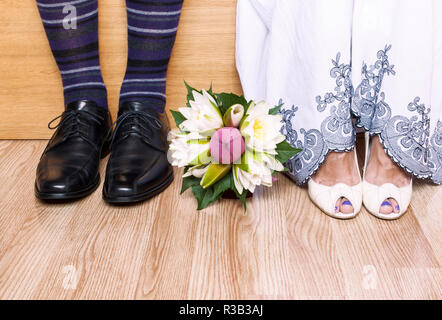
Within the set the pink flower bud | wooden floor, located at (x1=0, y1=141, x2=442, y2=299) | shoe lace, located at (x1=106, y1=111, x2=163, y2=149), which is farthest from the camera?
shoe lace, located at (x1=106, y1=111, x2=163, y2=149)

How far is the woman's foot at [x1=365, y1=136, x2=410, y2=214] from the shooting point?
30.4 inches

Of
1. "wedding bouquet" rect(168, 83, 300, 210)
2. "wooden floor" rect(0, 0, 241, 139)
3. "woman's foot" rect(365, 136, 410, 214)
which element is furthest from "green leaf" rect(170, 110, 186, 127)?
"woman's foot" rect(365, 136, 410, 214)

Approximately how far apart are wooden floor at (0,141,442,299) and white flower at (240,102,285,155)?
0.13 meters

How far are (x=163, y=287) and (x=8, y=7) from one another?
74cm

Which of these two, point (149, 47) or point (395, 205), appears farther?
point (149, 47)

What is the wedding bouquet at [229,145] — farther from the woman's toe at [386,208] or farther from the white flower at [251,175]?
the woman's toe at [386,208]

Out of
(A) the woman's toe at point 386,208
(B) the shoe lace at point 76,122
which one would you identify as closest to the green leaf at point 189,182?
(B) the shoe lace at point 76,122

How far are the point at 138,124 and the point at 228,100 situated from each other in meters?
0.22

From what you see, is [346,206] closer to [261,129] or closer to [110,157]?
[261,129]

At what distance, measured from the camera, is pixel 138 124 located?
90 cm

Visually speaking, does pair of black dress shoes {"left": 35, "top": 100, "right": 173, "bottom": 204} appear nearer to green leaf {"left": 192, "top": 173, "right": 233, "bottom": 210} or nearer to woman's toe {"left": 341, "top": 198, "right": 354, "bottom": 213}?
green leaf {"left": 192, "top": 173, "right": 233, "bottom": 210}

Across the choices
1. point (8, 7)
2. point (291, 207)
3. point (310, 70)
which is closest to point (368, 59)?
point (310, 70)

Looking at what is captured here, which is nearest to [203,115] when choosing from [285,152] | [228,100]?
[228,100]
